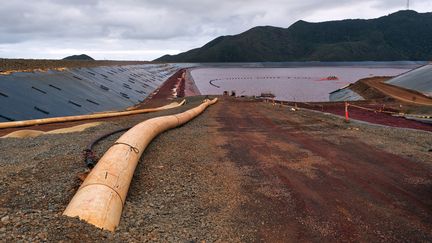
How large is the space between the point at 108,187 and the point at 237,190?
3.78 m

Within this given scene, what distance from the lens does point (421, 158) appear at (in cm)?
1390

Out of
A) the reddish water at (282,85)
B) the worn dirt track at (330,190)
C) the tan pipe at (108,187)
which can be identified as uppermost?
the tan pipe at (108,187)

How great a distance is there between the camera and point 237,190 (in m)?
10.5

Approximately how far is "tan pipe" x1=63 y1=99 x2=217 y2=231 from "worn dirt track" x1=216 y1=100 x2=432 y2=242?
10.5 ft

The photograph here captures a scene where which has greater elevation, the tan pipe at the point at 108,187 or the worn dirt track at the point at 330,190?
the tan pipe at the point at 108,187

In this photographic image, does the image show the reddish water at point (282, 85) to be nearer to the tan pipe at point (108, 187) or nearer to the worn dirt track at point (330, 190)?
the worn dirt track at point (330, 190)

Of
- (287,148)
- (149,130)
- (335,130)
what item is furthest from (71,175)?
(335,130)

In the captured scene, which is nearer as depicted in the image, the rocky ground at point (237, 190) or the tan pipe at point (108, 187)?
the tan pipe at point (108, 187)

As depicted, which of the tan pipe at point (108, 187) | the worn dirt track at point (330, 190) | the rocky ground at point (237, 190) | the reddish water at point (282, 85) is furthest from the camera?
the reddish water at point (282, 85)

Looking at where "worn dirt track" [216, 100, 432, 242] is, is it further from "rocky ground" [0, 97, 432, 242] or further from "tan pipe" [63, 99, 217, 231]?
"tan pipe" [63, 99, 217, 231]

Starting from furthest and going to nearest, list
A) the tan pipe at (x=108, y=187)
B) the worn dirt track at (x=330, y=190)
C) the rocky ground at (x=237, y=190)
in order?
the worn dirt track at (x=330, y=190) → the rocky ground at (x=237, y=190) → the tan pipe at (x=108, y=187)

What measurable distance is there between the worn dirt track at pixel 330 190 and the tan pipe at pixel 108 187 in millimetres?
3199

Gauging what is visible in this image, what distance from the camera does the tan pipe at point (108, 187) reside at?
295 inches

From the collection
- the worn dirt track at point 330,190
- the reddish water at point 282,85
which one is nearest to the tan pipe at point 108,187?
the worn dirt track at point 330,190
